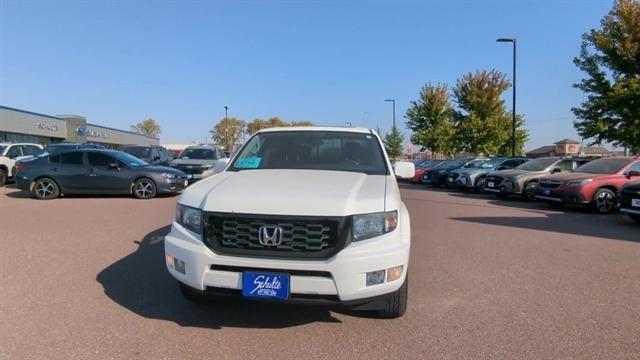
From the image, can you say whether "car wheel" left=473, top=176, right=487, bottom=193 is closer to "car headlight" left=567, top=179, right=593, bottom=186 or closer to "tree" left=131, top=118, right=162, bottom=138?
"car headlight" left=567, top=179, right=593, bottom=186

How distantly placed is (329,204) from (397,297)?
3.70 ft

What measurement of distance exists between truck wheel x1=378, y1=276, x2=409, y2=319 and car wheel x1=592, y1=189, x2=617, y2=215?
33.0ft

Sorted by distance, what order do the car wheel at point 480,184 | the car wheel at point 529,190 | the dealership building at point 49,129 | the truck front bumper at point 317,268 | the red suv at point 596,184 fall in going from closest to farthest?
the truck front bumper at point 317,268 < the red suv at point 596,184 < the car wheel at point 529,190 < the car wheel at point 480,184 < the dealership building at point 49,129

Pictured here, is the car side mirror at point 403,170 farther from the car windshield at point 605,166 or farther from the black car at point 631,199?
the car windshield at point 605,166

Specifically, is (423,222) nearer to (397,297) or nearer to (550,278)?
(550,278)

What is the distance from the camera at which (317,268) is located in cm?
346

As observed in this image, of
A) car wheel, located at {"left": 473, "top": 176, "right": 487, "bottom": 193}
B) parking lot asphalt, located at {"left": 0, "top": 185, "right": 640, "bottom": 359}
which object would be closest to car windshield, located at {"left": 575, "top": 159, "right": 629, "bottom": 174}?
car wheel, located at {"left": 473, "top": 176, "right": 487, "bottom": 193}

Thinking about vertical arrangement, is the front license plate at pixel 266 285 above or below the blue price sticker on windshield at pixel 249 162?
below

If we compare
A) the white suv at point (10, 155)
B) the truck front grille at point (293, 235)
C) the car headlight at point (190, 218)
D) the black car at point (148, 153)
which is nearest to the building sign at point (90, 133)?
the white suv at point (10, 155)

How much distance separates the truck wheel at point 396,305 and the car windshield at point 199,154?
16.5 m

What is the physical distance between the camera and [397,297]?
409 centimetres

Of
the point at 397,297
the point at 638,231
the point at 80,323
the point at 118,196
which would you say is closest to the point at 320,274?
the point at 397,297

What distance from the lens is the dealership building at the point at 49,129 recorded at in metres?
47.4

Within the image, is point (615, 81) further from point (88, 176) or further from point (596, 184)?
point (88, 176)
